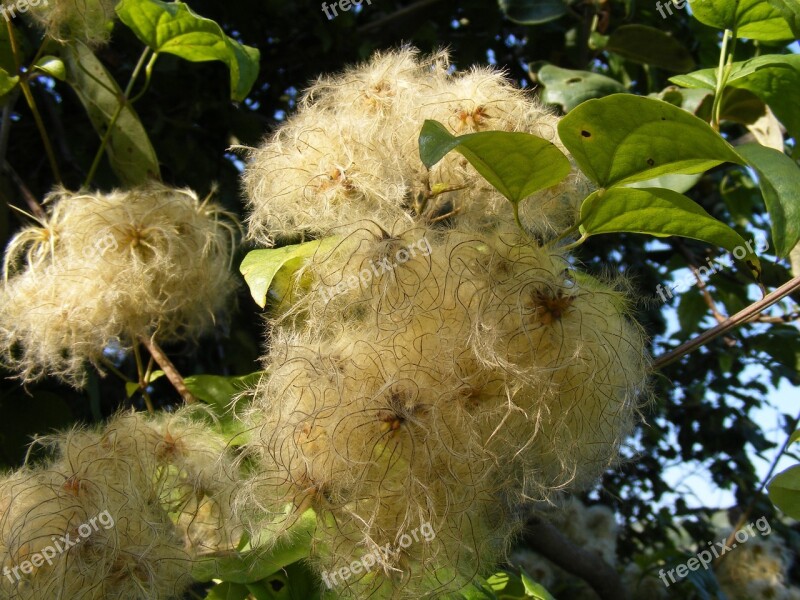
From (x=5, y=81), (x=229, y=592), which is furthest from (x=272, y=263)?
(x=5, y=81)

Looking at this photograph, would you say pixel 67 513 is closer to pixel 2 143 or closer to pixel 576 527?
pixel 2 143

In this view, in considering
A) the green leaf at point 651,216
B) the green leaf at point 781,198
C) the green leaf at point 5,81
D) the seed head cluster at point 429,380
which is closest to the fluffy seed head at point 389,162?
the seed head cluster at point 429,380

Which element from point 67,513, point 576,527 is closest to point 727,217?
point 576,527

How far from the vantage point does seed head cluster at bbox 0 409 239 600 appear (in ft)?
3.00

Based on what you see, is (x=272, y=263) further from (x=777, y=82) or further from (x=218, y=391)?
(x=777, y=82)

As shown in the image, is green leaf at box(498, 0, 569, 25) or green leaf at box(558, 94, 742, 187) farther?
green leaf at box(498, 0, 569, 25)

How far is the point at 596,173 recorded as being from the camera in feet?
2.62

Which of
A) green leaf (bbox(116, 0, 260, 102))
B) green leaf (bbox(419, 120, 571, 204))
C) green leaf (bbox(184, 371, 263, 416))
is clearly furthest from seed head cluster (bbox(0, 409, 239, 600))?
green leaf (bbox(116, 0, 260, 102))

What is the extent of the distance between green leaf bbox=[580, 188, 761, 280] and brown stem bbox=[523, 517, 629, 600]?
0.96 metres

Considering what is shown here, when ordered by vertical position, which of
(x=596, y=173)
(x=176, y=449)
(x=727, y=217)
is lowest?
(x=727, y=217)

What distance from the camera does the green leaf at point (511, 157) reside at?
72 centimetres

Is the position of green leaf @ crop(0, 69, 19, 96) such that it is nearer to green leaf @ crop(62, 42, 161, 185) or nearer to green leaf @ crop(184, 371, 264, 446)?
green leaf @ crop(62, 42, 161, 185)

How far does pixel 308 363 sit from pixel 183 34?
81 cm

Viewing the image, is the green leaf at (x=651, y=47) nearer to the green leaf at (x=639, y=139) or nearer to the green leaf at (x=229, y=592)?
the green leaf at (x=639, y=139)
